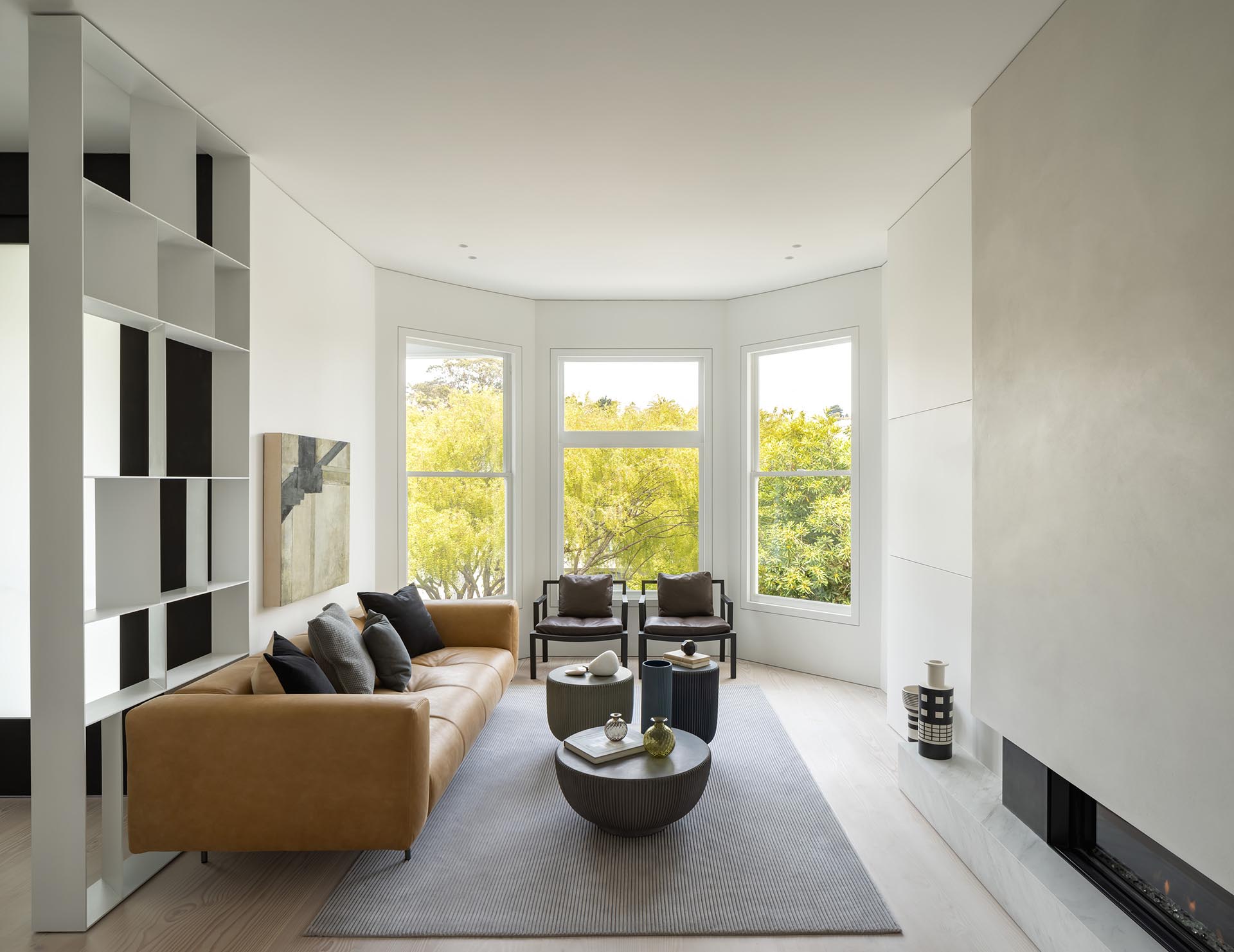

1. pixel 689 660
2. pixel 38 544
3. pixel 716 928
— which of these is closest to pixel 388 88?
pixel 38 544

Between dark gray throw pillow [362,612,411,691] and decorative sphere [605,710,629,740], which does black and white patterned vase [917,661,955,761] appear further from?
dark gray throw pillow [362,612,411,691]

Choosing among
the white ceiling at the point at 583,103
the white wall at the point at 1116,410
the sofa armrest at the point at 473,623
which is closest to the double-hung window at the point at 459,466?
the sofa armrest at the point at 473,623

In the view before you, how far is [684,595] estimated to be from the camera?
5.73 meters

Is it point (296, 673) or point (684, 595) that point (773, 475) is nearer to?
point (684, 595)

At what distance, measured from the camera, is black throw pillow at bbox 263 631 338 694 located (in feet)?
9.40

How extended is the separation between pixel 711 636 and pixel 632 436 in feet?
5.95

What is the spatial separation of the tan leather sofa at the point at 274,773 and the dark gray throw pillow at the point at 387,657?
97 cm

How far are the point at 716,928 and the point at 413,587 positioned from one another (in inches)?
110

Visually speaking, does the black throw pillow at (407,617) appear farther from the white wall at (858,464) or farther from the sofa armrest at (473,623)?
the white wall at (858,464)

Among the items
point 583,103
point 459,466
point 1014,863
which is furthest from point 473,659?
point 583,103

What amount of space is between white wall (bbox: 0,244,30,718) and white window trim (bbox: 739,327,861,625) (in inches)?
180

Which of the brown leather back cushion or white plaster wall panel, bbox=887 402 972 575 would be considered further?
the brown leather back cushion

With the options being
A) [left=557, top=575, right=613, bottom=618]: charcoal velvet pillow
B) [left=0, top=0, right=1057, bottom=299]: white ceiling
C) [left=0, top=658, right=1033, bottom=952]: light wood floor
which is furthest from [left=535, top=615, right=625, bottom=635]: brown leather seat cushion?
→ [left=0, top=0, right=1057, bottom=299]: white ceiling

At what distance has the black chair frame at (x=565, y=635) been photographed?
5.39m
